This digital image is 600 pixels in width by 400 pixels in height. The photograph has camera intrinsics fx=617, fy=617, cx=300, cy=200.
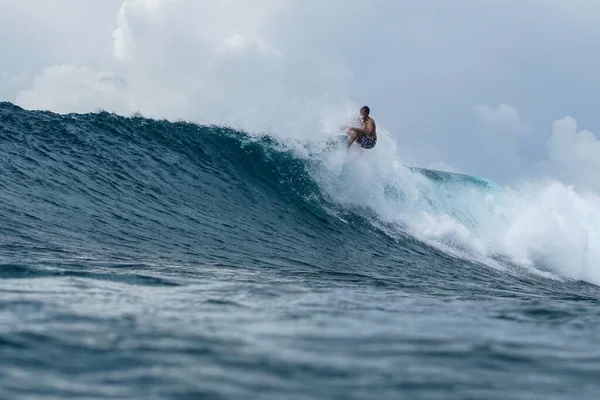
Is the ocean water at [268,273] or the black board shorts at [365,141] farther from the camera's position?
the black board shorts at [365,141]

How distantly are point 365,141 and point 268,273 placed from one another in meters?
9.11

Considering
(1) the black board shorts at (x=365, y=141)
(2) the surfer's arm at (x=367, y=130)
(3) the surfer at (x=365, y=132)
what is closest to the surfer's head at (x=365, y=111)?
(3) the surfer at (x=365, y=132)

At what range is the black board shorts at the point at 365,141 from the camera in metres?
16.3

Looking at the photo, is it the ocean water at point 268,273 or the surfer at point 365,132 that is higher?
the surfer at point 365,132

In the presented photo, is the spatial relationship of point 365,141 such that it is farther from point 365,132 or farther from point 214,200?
point 214,200

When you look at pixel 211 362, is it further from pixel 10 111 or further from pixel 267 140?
pixel 10 111

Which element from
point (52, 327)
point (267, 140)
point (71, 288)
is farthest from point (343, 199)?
point (52, 327)

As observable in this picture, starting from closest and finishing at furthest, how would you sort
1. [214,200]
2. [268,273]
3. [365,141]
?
1. [268,273]
2. [214,200]
3. [365,141]

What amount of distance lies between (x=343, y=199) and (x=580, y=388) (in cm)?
1256

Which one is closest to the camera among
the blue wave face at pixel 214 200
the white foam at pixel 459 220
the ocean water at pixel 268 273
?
the ocean water at pixel 268 273

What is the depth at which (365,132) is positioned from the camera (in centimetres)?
1627

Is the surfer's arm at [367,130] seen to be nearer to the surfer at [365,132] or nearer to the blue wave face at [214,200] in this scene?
the surfer at [365,132]

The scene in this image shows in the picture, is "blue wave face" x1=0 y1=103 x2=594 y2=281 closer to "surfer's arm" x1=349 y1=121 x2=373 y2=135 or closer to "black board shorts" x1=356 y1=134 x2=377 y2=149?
"black board shorts" x1=356 y1=134 x2=377 y2=149

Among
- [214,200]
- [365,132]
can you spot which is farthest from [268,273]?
[365,132]
